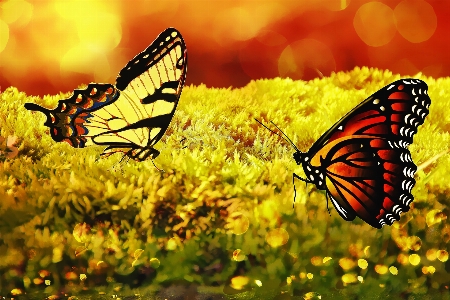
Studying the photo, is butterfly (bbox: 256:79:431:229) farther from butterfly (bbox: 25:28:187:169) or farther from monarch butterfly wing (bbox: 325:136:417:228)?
butterfly (bbox: 25:28:187:169)

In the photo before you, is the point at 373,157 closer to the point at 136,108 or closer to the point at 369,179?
the point at 369,179

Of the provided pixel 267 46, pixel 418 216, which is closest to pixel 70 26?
pixel 267 46

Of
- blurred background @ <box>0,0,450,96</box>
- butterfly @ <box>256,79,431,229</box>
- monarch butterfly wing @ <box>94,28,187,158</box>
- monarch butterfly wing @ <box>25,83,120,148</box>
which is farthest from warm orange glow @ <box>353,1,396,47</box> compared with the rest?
monarch butterfly wing @ <box>25,83,120,148</box>

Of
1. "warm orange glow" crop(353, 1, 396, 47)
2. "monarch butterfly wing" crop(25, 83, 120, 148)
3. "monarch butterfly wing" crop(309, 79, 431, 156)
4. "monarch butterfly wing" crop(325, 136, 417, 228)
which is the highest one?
"warm orange glow" crop(353, 1, 396, 47)

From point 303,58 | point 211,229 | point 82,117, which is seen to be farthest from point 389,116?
point 82,117

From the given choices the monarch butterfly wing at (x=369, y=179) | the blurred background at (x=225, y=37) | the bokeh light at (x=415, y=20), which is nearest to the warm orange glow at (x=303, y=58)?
the blurred background at (x=225, y=37)
